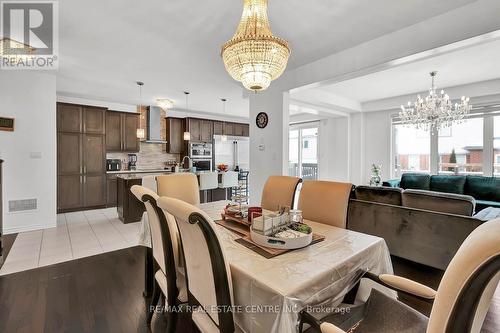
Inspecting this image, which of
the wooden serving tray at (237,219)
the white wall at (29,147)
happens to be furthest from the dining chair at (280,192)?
the white wall at (29,147)

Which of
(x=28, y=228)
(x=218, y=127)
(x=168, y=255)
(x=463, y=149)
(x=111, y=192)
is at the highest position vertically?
(x=218, y=127)

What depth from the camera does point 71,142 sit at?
5168 mm

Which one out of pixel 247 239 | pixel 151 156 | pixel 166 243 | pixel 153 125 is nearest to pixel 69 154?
pixel 151 156

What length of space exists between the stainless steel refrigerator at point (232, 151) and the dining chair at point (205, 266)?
617cm

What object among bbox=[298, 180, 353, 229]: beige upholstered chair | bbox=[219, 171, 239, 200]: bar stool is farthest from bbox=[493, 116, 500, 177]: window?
bbox=[219, 171, 239, 200]: bar stool

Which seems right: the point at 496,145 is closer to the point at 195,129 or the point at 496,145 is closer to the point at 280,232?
the point at 280,232

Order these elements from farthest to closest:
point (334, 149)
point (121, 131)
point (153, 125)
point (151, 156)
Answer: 1. point (334, 149)
2. point (151, 156)
3. point (153, 125)
4. point (121, 131)

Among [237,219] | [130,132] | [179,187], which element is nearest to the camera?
[237,219]

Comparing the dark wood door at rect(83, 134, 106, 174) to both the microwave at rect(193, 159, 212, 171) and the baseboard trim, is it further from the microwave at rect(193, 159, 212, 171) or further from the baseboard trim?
the microwave at rect(193, 159, 212, 171)

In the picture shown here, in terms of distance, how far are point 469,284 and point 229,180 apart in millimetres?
5317

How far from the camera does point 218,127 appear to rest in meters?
7.55

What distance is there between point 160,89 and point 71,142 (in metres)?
2.21

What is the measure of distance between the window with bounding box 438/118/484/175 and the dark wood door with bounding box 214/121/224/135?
5.62 m

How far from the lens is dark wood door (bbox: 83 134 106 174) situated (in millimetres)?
5367
